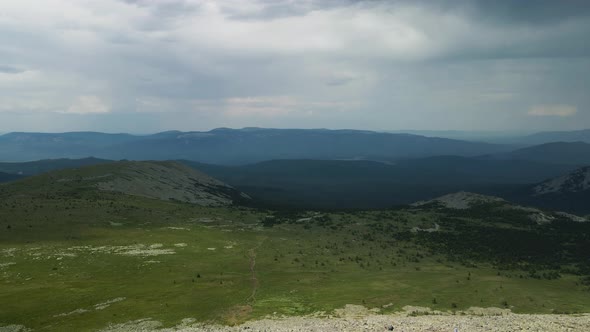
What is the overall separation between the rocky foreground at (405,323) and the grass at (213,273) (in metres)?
2.29

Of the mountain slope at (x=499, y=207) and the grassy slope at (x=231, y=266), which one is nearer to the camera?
the grassy slope at (x=231, y=266)

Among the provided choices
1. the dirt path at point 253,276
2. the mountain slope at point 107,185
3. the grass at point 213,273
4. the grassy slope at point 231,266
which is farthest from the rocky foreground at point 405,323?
the mountain slope at point 107,185

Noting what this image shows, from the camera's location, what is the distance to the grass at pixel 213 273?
166 ft

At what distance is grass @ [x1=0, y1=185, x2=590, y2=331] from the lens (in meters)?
50.6

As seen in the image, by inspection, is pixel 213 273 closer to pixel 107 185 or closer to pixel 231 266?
pixel 231 266

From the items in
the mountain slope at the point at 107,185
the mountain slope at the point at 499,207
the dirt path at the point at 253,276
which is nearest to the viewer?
the dirt path at the point at 253,276

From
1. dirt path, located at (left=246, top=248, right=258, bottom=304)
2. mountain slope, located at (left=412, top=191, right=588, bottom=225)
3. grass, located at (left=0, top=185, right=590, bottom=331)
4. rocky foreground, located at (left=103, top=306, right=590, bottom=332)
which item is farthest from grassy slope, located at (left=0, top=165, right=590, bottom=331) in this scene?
mountain slope, located at (left=412, top=191, right=588, bottom=225)

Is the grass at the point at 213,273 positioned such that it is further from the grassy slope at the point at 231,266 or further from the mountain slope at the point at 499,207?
the mountain slope at the point at 499,207

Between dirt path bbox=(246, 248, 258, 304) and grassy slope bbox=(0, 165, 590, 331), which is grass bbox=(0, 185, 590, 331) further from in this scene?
dirt path bbox=(246, 248, 258, 304)

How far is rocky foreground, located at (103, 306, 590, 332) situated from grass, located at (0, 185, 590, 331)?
2287 millimetres

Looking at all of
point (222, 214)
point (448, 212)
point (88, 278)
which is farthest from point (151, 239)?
point (448, 212)

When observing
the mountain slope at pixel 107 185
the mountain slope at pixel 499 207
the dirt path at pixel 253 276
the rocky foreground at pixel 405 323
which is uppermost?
the mountain slope at pixel 107 185

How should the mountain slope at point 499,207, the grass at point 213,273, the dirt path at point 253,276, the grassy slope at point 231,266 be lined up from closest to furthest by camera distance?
1. the grass at point 213,273
2. the grassy slope at point 231,266
3. the dirt path at point 253,276
4. the mountain slope at point 499,207

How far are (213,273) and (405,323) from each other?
1426 inches
